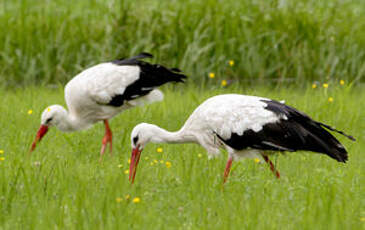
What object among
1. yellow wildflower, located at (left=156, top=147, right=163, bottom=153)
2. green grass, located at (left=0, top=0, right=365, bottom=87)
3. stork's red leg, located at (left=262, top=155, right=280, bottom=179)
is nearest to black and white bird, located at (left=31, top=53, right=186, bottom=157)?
yellow wildflower, located at (left=156, top=147, right=163, bottom=153)

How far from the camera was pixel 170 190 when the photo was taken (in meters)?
4.62

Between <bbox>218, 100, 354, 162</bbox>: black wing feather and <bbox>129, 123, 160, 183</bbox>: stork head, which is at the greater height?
<bbox>218, 100, 354, 162</bbox>: black wing feather

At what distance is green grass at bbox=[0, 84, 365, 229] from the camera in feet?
13.0

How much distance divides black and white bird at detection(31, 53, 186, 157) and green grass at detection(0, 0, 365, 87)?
7.33 ft

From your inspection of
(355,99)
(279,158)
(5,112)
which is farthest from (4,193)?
(355,99)


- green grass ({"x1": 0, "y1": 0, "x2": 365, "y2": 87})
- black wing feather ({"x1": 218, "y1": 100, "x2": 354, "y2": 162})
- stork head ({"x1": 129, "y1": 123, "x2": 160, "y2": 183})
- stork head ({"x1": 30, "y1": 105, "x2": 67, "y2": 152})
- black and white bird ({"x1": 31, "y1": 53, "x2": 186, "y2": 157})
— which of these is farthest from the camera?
green grass ({"x1": 0, "y1": 0, "x2": 365, "y2": 87})

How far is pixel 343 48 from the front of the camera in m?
9.25

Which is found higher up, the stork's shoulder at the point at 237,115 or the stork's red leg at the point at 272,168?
the stork's shoulder at the point at 237,115

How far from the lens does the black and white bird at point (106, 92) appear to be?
21.1ft

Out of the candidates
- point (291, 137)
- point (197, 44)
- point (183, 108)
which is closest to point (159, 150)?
point (291, 137)

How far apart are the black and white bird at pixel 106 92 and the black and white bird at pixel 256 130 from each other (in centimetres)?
128

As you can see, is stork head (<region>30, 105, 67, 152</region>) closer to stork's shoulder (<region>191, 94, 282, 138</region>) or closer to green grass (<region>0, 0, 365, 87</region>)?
stork's shoulder (<region>191, 94, 282, 138</region>)

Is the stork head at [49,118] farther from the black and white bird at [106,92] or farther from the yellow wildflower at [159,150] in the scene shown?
the yellow wildflower at [159,150]

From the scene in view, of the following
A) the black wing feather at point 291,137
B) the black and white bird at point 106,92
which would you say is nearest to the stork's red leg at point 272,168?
the black wing feather at point 291,137
